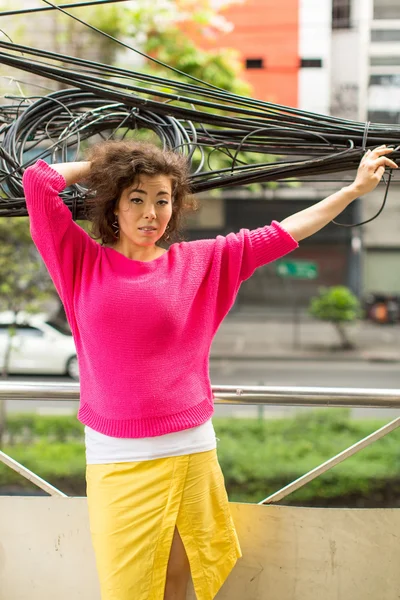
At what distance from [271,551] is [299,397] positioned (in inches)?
20.0

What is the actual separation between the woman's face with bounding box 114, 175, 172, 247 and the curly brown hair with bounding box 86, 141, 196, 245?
16 millimetres

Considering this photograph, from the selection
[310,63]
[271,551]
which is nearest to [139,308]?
[271,551]

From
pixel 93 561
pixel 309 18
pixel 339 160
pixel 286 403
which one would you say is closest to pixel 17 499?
pixel 93 561

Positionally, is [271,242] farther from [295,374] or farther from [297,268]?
[297,268]

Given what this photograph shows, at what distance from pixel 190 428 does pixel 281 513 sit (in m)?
0.66

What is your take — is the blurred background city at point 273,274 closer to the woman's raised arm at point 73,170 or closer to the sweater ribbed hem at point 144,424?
the woman's raised arm at point 73,170

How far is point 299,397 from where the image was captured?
1.98 metres

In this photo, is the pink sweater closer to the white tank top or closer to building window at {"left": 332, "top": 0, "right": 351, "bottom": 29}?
the white tank top

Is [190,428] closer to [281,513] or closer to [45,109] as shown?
[281,513]

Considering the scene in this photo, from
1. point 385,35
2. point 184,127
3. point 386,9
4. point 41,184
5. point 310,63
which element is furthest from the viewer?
point 385,35

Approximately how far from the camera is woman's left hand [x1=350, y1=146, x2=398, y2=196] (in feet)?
4.95

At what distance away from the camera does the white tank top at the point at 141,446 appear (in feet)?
4.89

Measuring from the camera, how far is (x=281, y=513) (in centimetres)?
200

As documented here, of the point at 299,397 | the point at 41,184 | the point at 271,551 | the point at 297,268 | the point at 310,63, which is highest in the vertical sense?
the point at 310,63
